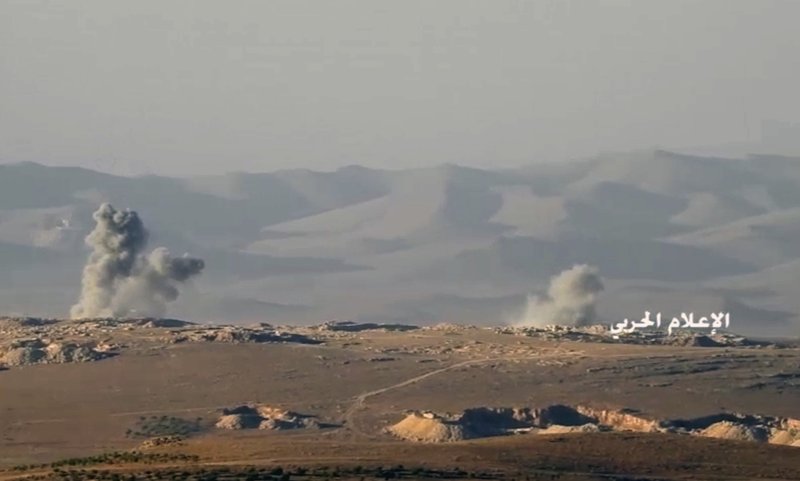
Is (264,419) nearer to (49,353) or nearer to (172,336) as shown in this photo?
(49,353)

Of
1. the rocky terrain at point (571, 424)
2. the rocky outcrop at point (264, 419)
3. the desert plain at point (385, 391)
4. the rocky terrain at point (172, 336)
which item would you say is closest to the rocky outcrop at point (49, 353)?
the rocky terrain at point (172, 336)

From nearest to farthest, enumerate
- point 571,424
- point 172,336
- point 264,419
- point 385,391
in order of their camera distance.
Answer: point 571,424 → point 264,419 → point 385,391 → point 172,336

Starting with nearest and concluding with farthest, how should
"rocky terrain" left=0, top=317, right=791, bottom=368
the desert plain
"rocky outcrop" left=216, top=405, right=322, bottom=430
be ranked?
the desert plain, "rocky outcrop" left=216, top=405, right=322, bottom=430, "rocky terrain" left=0, top=317, right=791, bottom=368

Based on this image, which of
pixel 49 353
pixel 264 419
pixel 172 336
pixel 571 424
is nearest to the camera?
pixel 571 424

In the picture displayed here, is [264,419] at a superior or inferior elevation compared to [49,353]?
inferior

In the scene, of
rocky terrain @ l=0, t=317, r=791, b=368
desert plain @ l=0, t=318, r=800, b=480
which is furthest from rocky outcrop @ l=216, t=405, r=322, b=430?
rocky terrain @ l=0, t=317, r=791, b=368

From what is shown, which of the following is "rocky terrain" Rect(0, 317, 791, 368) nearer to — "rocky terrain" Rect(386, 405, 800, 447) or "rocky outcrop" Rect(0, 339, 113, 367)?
"rocky outcrop" Rect(0, 339, 113, 367)

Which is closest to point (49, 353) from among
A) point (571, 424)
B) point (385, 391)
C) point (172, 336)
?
point (172, 336)

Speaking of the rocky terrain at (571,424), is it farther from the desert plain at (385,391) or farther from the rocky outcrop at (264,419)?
the rocky outcrop at (264,419)

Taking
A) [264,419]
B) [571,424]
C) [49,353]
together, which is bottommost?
[571,424]

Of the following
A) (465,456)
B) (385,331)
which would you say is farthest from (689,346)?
(465,456)

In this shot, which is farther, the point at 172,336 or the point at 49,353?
the point at 172,336

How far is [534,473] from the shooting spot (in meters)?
62.7

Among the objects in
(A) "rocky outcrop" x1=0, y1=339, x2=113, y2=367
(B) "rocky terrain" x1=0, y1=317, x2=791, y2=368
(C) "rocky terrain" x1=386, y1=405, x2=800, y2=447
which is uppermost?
(B) "rocky terrain" x1=0, y1=317, x2=791, y2=368
